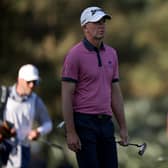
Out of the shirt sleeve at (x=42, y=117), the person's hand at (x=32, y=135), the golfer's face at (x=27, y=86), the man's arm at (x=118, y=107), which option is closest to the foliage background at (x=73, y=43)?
the shirt sleeve at (x=42, y=117)

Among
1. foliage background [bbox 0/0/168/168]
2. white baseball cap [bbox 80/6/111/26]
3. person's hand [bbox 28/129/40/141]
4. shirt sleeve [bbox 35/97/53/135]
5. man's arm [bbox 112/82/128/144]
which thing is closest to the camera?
white baseball cap [bbox 80/6/111/26]

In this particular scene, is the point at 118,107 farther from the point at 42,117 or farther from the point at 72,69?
the point at 42,117

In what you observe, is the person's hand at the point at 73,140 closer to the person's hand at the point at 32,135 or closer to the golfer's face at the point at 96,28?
the golfer's face at the point at 96,28

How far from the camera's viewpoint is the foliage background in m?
19.8

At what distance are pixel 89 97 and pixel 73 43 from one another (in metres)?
12.9

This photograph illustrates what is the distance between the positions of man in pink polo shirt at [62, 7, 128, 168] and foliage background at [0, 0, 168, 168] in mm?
10380

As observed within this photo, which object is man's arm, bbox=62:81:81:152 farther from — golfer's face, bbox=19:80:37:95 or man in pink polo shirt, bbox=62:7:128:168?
golfer's face, bbox=19:80:37:95

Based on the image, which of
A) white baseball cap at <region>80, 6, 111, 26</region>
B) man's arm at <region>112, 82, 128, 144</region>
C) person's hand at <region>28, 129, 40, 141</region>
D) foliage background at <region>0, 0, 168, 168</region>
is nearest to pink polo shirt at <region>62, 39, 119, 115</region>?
white baseball cap at <region>80, 6, 111, 26</region>

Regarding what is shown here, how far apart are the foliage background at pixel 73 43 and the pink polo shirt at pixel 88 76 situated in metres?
10.4

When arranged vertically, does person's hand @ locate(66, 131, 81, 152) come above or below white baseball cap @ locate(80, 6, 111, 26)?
below

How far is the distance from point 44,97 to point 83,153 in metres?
12.8

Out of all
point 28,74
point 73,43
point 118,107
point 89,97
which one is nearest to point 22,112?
point 28,74

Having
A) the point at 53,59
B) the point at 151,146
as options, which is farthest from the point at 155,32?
the point at 151,146

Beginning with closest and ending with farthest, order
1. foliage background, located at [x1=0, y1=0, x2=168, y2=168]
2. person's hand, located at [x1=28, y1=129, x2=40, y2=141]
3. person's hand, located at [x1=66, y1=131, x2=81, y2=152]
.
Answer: person's hand, located at [x1=66, y1=131, x2=81, y2=152]
person's hand, located at [x1=28, y1=129, x2=40, y2=141]
foliage background, located at [x1=0, y1=0, x2=168, y2=168]
